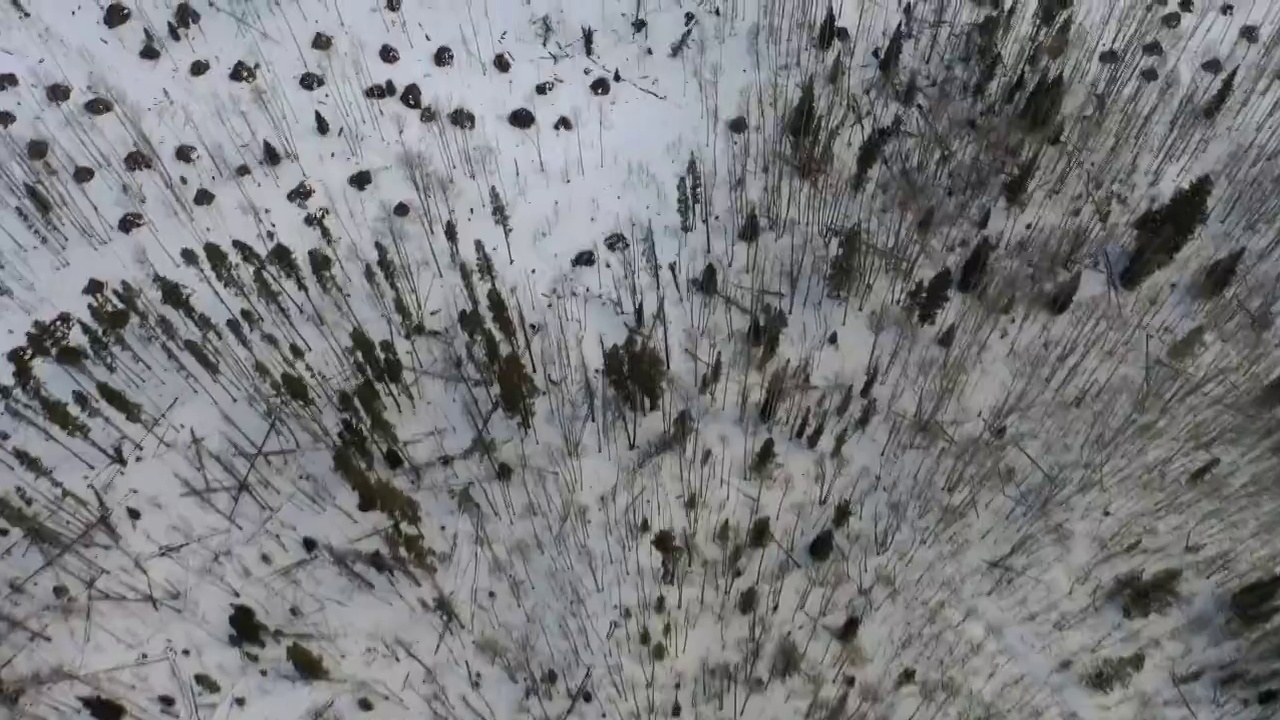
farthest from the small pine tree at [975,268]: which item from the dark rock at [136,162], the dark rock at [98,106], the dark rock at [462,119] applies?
the dark rock at [98,106]

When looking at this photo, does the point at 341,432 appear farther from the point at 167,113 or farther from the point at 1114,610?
the point at 1114,610

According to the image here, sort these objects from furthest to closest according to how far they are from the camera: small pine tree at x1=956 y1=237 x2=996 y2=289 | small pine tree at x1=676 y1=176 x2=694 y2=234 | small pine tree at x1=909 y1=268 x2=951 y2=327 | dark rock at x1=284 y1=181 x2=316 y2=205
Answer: dark rock at x1=284 y1=181 x2=316 y2=205 < small pine tree at x1=676 y1=176 x2=694 y2=234 < small pine tree at x1=956 y1=237 x2=996 y2=289 < small pine tree at x1=909 y1=268 x2=951 y2=327

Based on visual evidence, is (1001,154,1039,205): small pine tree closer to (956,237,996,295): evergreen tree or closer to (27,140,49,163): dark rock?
(956,237,996,295): evergreen tree

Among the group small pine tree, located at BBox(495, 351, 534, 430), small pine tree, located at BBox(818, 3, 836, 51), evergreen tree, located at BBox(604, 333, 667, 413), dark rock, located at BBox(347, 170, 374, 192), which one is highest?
small pine tree, located at BBox(818, 3, 836, 51)

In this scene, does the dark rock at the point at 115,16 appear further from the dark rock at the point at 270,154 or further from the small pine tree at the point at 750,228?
the small pine tree at the point at 750,228

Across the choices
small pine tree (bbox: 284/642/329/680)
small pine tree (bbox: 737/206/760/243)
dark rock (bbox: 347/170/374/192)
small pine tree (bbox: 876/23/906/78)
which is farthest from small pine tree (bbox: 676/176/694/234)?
small pine tree (bbox: 284/642/329/680)

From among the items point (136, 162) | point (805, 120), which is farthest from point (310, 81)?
point (805, 120)
